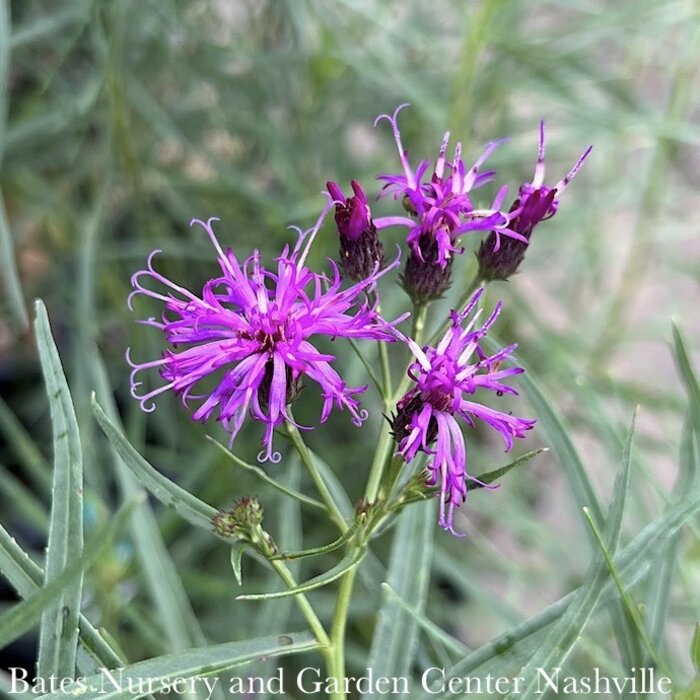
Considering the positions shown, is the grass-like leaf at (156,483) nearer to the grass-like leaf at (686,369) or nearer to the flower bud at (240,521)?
the flower bud at (240,521)

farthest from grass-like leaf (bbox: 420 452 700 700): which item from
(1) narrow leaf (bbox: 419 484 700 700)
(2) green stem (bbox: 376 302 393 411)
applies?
(2) green stem (bbox: 376 302 393 411)

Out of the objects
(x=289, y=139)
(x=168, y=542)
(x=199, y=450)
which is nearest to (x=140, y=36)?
(x=289, y=139)

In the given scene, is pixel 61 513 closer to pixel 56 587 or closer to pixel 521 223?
pixel 56 587

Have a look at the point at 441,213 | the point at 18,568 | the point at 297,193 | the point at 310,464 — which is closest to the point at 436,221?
the point at 441,213

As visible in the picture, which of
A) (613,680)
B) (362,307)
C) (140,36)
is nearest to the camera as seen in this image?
(362,307)

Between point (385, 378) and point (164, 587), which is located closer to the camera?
point (385, 378)

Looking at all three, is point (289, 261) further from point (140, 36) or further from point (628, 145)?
point (628, 145)

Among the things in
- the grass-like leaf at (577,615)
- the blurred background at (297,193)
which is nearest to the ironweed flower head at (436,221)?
the grass-like leaf at (577,615)
